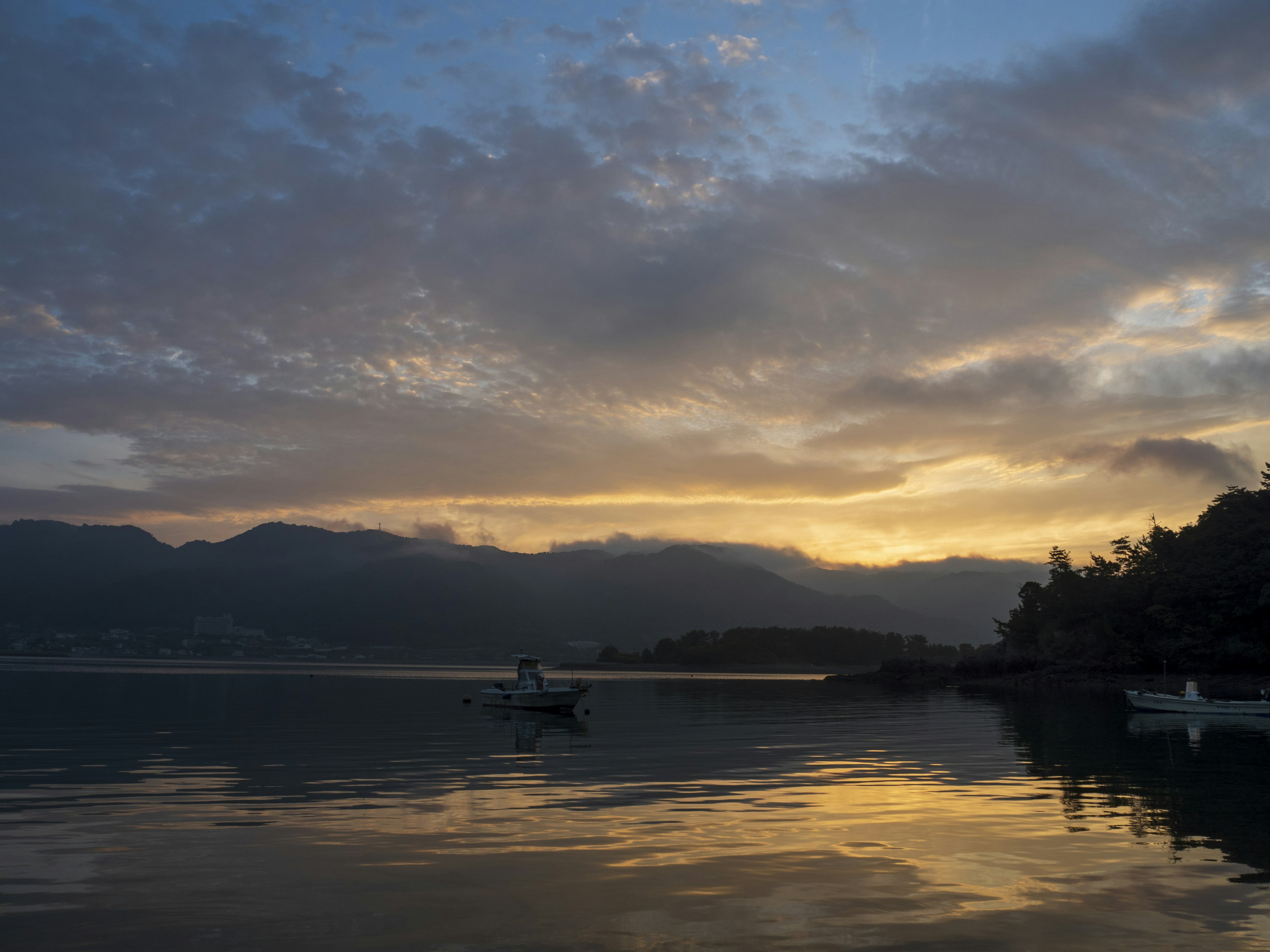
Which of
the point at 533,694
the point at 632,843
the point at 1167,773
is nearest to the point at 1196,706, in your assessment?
the point at 1167,773

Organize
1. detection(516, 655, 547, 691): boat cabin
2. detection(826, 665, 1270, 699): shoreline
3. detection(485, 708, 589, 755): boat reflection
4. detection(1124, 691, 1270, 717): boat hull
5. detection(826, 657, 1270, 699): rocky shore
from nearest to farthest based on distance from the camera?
detection(485, 708, 589, 755): boat reflection
detection(1124, 691, 1270, 717): boat hull
detection(516, 655, 547, 691): boat cabin
detection(826, 665, 1270, 699): shoreline
detection(826, 657, 1270, 699): rocky shore

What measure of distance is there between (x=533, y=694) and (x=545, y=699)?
4.23 feet

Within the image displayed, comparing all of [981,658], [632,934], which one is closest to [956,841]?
[632,934]

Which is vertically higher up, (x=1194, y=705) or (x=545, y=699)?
(x=545, y=699)

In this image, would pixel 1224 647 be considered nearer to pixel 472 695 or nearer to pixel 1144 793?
pixel 472 695

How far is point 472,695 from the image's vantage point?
98.2 m

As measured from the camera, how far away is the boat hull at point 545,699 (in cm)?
6644

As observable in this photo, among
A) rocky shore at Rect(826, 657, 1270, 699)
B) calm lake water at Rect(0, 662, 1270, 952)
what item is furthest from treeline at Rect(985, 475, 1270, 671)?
calm lake water at Rect(0, 662, 1270, 952)

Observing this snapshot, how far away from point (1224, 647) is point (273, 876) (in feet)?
378

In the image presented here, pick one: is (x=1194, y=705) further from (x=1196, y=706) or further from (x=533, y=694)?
(x=533, y=694)

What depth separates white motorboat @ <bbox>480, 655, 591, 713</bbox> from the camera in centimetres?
6669

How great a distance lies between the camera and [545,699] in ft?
222

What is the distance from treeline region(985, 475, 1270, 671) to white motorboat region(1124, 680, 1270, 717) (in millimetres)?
34726

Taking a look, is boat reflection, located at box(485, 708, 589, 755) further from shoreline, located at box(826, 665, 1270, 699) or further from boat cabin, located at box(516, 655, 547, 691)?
shoreline, located at box(826, 665, 1270, 699)
